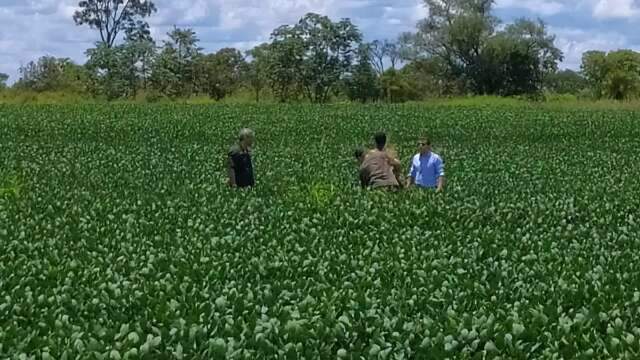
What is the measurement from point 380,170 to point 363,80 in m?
61.0

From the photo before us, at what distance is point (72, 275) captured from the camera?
9.41 m

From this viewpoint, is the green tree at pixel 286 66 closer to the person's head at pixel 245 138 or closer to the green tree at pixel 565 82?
the green tree at pixel 565 82

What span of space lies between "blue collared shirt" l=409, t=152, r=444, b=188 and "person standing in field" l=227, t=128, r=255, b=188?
2.56 m

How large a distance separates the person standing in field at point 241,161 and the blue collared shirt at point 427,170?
8.40ft

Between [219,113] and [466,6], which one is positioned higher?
[466,6]

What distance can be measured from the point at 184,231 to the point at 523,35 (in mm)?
74020

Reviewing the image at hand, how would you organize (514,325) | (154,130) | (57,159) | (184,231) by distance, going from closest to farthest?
(514,325) < (184,231) < (57,159) < (154,130)

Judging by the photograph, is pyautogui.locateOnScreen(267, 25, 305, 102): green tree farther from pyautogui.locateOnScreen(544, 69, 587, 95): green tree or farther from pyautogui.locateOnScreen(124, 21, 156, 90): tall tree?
pyautogui.locateOnScreen(544, 69, 587, 95): green tree

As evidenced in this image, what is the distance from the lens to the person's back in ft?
52.1

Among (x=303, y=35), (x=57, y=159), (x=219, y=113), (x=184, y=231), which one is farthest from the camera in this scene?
(x=303, y=35)

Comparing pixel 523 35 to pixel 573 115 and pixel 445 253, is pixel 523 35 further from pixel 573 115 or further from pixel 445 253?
pixel 445 253

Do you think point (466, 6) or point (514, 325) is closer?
point (514, 325)

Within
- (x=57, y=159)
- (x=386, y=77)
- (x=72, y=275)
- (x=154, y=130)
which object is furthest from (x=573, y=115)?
(x=72, y=275)

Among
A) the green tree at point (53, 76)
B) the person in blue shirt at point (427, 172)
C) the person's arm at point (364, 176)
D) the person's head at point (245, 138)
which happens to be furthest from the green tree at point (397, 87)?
the person's head at point (245, 138)
